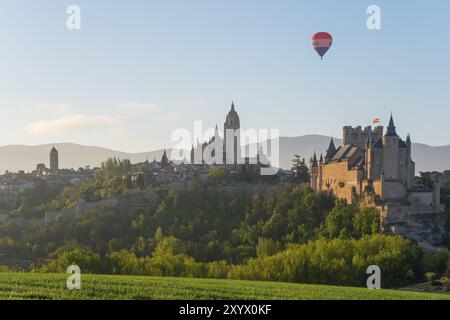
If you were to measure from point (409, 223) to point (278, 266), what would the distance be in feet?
46.9

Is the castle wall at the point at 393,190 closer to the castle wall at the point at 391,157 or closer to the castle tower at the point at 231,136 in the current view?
the castle wall at the point at 391,157

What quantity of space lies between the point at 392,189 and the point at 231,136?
243 feet

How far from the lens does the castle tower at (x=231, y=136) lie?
4803 inches

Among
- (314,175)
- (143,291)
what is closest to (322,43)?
(314,175)

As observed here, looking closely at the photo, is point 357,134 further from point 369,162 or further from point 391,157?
point 391,157

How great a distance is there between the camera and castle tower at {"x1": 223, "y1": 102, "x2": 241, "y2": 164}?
12200cm

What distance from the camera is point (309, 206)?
67.4 m

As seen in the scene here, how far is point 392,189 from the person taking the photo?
58688 mm

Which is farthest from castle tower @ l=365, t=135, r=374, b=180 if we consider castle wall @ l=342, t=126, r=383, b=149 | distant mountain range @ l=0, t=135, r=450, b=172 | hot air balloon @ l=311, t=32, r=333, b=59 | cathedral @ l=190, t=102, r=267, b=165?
distant mountain range @ l=0, t=135, r=450, b=172

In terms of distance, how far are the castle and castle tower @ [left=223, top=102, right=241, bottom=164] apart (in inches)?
2158

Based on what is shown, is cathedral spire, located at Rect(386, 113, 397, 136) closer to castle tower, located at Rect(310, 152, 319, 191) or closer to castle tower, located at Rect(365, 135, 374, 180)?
castle tower, located at Rect(365, 135, 374, 180)

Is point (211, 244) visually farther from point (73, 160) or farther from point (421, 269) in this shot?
point (73, 160)

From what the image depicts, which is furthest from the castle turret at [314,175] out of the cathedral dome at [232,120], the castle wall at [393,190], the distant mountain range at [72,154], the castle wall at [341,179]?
the distant mountain range at [72,154]
